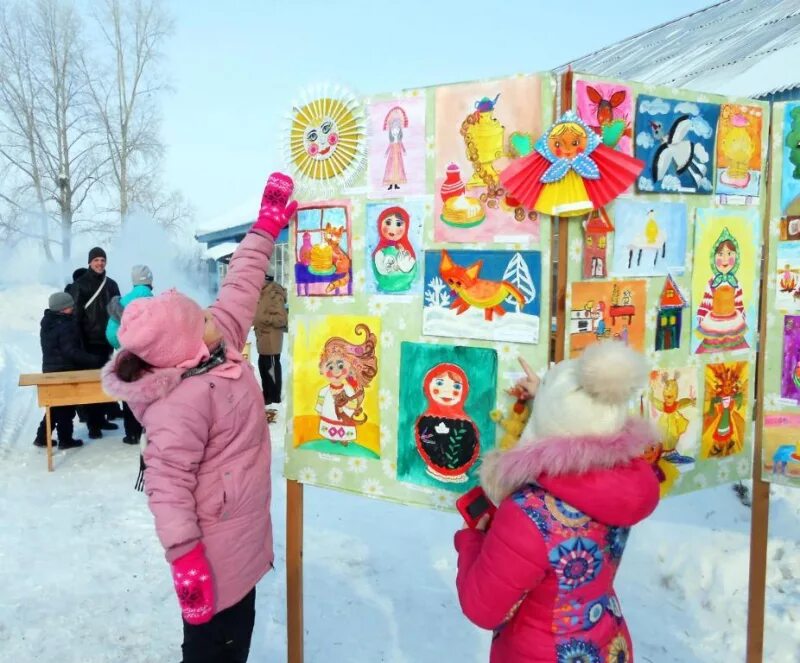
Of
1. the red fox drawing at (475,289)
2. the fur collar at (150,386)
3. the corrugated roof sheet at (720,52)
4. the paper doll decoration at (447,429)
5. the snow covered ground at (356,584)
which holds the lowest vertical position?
the snow covered ground at (356,584)

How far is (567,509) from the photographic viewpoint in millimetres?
1619

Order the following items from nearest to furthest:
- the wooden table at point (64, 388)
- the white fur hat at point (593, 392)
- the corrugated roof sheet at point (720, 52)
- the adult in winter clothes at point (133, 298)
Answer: the white fur hat at point (593, 392), the adult in winter clothes at point (133, 298), the wooden table at point (64, 388), the corrugated roof sheet at point (720, 52)

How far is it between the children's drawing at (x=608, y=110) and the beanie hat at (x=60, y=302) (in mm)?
5716

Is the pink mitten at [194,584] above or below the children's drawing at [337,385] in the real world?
below

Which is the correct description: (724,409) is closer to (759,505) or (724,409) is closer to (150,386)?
(759,505)

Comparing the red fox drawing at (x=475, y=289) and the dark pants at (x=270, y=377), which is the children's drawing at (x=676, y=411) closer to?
the red fox drawing at (x=475, y=289)

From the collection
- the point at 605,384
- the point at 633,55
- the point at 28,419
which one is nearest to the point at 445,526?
the point at 605,384

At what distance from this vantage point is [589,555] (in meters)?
1.64

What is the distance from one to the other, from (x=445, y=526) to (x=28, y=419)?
552 cm

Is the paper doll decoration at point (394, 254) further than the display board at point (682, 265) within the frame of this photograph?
Yes

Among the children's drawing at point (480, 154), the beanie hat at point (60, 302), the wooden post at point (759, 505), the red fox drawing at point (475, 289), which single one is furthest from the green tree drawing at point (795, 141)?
the beanie hat at point (60, 302)

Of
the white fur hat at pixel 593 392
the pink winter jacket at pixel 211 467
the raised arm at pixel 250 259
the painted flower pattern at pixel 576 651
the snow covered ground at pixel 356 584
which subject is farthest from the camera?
the snow covered ground at pixel 356 584

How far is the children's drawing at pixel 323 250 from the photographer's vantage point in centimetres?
257

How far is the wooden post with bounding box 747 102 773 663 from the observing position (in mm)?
2523
